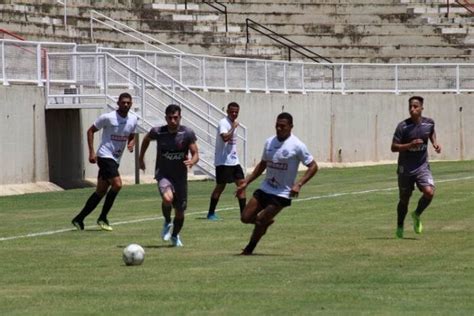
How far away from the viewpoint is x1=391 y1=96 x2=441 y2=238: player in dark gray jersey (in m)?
20.9

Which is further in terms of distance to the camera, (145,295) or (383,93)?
(383,93)

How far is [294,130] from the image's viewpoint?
47.2 m

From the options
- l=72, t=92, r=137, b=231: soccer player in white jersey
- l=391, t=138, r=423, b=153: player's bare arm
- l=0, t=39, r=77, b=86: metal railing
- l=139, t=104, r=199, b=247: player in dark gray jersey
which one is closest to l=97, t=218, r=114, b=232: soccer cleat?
l=72, t=92, r=137, b=231: soccer player in white jersey

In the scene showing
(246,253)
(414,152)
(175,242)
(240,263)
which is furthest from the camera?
(414,152)

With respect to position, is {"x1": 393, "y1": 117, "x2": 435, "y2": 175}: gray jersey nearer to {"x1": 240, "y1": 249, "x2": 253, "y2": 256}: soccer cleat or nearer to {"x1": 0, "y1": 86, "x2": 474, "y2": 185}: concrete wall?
{"x1": 240, "y1": 249, "x2": 253, "y2": 256}: soccer cleat

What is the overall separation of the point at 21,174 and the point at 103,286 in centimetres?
1938

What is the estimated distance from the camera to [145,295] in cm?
1427

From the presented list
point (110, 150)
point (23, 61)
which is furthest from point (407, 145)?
point (23, 61)

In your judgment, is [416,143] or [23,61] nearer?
[416,143]

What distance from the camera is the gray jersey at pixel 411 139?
21.0 m

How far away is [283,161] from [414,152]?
366 cm

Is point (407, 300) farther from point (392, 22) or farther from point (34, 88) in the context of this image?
point (392, 22)

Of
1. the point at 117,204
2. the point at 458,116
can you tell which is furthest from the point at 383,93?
the point at 117,204

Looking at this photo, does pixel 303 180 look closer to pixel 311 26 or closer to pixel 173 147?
pixel 173 147
